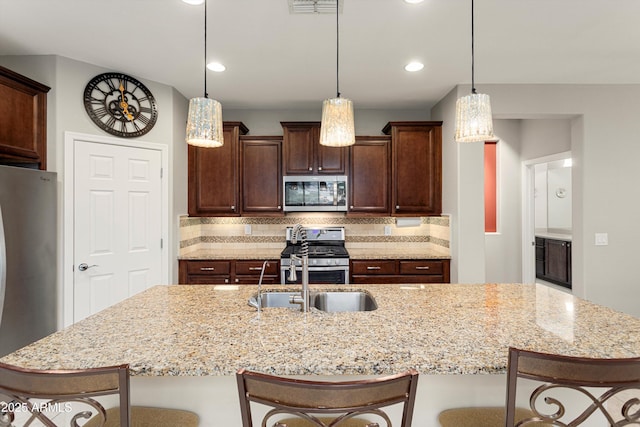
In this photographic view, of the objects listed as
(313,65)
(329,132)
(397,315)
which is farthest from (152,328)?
(313,65)

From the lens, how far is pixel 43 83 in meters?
2.78

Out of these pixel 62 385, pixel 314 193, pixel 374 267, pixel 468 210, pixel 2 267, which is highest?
pixel 314 193

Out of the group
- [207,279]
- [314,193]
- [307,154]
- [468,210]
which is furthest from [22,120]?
[468,210]

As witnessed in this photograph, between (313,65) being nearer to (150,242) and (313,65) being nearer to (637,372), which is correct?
(150,242)

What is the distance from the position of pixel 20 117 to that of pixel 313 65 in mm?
2244

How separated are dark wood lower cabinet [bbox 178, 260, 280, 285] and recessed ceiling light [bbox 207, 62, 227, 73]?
1.85m

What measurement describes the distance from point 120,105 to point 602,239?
4617 mm

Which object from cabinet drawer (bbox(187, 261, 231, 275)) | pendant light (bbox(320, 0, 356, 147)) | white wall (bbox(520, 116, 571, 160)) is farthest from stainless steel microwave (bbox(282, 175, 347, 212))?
white wall (bbox(520, 116, 571, 160))

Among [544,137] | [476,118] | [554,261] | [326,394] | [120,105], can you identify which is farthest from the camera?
[554,261]

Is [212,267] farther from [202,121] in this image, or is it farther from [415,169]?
[415,169]

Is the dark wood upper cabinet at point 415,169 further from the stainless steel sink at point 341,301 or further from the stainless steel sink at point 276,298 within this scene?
the stainless steel sink at point 276,298

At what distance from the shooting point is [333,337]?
4.32ft

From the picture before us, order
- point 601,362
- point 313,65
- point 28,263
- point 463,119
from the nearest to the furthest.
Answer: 1. point 601,362
2. point 463,119
3. point 28,263
4. point 313,65

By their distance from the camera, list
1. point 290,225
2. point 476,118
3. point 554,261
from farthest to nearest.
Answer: point 554,261, point 290,225, point 476,118
